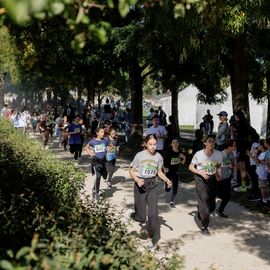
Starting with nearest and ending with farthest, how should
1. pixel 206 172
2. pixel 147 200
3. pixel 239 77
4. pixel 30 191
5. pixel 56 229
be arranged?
1. pixel 56 229
2. pixel 30 191
3. pixel 147 200
4. pixel 206 172
5. pixel 239 77

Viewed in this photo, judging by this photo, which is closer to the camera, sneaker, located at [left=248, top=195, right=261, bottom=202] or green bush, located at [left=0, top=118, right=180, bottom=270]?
green bush, located at [left=0, top=118, right=180, bottom=270]

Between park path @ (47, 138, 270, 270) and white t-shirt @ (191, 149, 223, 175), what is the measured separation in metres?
1.14

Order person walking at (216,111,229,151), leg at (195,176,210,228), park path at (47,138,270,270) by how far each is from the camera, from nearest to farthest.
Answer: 1. park path at (47,138,270,270)
2. leg at (195,176,210,228)
3. person walking at (216,111,229,151)

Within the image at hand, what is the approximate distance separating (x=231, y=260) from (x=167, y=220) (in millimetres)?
2460

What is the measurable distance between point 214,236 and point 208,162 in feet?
4.33

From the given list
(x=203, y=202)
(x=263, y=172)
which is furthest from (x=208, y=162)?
(x=263, y=172)

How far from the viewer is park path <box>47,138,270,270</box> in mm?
7629

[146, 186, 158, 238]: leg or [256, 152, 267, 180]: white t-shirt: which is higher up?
[256, 152, 267, 180]: white t-shirt

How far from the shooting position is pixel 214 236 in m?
8.99

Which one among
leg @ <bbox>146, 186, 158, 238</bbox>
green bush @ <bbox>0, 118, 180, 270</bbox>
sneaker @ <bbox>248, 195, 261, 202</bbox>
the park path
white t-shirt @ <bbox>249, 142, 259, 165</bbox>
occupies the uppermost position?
white t-shirt @ <bbox>249, 142, 259, 165</bbox>

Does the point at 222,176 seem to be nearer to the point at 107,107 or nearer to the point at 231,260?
the point at 231,260

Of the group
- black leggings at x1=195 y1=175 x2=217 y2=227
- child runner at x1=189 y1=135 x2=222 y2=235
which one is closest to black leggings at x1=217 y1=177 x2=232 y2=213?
black leggings at x1=195 y1=175 x2=217 y2=227

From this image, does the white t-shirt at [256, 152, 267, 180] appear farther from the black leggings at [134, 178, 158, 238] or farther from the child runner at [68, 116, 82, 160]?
the child runner at [68, 116, 82, 160]

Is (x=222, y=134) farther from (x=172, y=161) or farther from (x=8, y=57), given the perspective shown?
(x=8, y=57)
